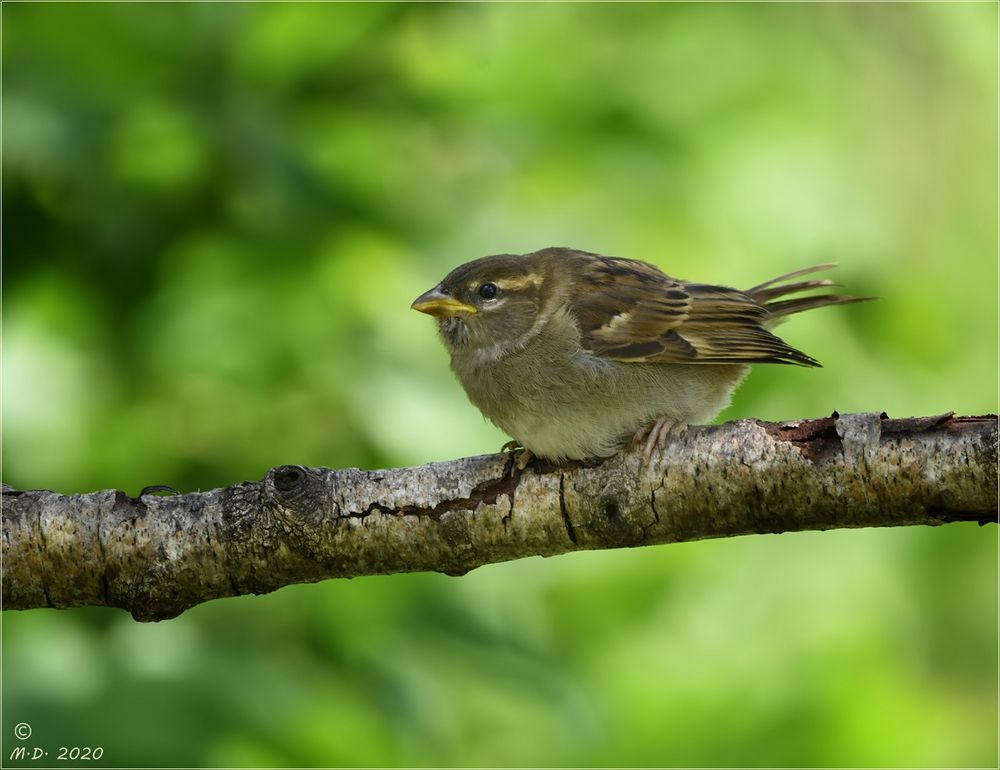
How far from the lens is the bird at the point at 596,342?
3334mm

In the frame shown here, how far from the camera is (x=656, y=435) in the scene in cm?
298

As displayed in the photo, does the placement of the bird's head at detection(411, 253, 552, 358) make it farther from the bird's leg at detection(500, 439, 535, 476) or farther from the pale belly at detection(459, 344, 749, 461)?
the bird's leg at detection(500, 439, 535, 476)

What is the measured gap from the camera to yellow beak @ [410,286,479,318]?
3529mm

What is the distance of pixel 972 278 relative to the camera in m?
5.27

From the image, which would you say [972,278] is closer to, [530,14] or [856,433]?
[530,14]

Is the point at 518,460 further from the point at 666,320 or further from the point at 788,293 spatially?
the point at 788,293

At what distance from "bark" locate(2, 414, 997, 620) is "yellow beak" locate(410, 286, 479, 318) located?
792 mm

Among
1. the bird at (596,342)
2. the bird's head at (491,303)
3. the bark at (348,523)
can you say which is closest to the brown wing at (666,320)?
the bird at (596,342)

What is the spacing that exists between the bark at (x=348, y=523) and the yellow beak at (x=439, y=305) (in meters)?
0.79

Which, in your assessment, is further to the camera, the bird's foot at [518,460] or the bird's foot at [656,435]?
the bird's foot at [518,460]

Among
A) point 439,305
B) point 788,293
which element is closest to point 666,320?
point 788,293

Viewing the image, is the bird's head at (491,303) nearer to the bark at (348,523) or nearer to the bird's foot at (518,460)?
the bird's foot at (518,460)

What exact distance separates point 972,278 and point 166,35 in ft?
12.1

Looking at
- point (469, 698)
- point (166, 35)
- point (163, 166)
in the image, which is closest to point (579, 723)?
point (469, 698)
